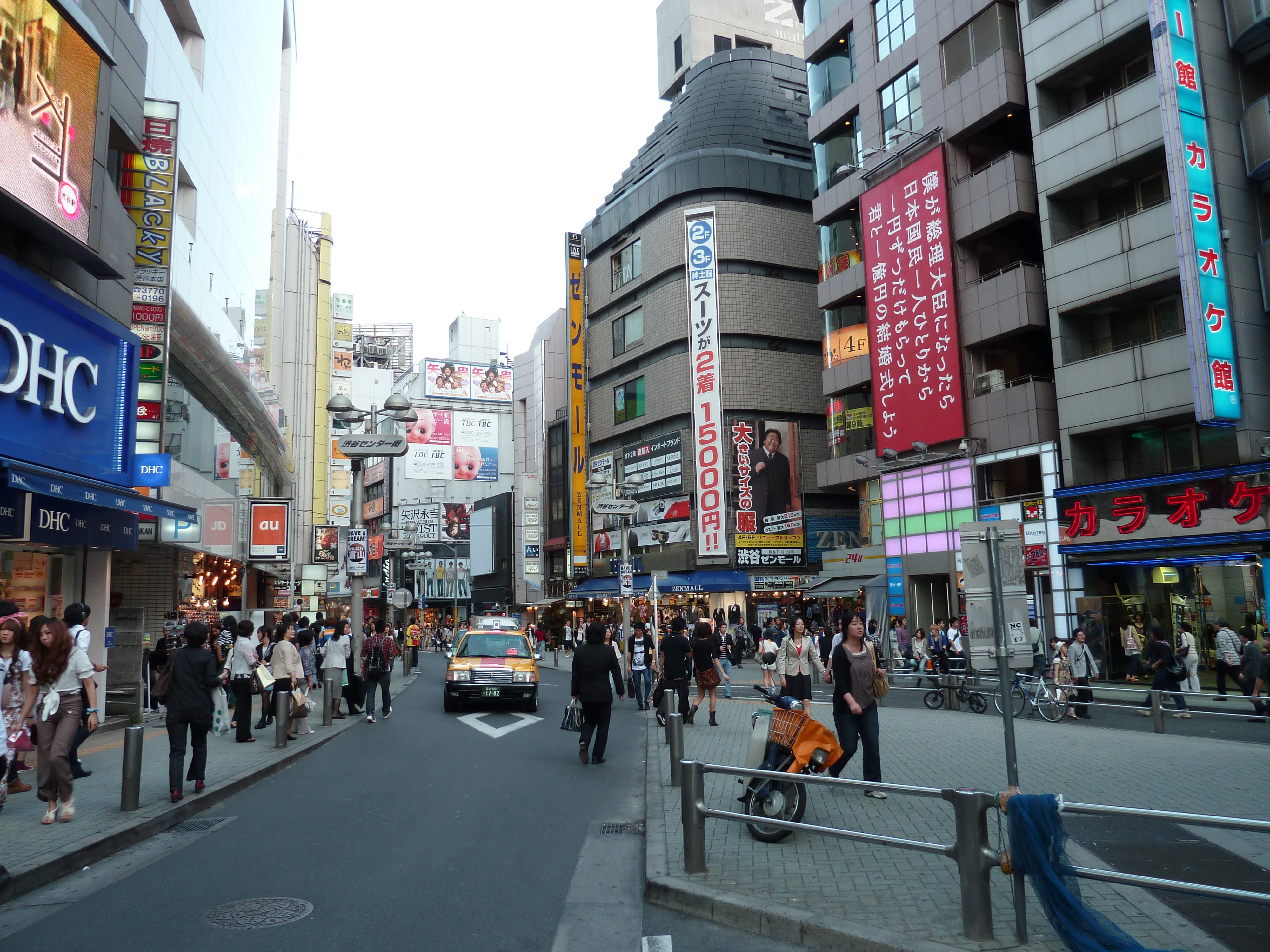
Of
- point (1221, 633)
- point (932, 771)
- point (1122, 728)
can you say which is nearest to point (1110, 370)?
point (1221, 633)

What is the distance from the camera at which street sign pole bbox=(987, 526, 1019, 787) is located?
22.1 ft

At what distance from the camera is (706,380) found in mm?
45250

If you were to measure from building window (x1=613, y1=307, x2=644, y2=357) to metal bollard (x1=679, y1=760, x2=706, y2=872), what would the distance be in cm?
4431

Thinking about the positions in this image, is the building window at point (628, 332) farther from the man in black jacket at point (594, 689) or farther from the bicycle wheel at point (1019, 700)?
Result: the man in black jacket at point (594, 689)

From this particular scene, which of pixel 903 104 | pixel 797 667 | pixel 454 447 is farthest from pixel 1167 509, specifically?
pixel 454 447

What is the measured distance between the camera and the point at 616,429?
52.1 metres

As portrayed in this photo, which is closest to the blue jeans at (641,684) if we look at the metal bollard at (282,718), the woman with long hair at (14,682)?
the metal bollard at (282,718)

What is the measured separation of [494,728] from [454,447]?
93305 millimetres

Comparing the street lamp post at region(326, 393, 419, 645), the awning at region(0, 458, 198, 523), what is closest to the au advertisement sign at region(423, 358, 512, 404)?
the street lamp post at region(326, 393, 419, 645)

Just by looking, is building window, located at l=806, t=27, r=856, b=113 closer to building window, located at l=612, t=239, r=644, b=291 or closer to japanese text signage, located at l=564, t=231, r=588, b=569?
building window, located at l=612, t=239, r=644, b=291

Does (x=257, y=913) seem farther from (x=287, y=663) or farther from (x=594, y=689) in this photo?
(x=287, y=663)

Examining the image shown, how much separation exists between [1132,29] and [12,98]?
25.1m

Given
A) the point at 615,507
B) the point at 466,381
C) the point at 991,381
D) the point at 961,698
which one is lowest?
the point at 961,698

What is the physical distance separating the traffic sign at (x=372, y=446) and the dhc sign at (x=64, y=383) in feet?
12.3
